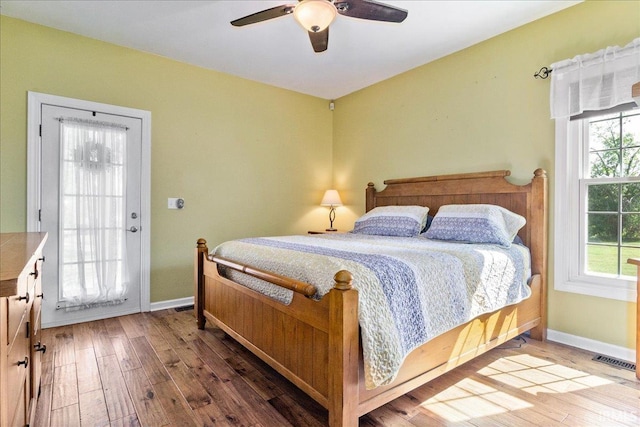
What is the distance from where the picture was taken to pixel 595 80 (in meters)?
2.41

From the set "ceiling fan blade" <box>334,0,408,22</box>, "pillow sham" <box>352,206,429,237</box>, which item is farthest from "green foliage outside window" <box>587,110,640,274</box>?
"ceiling fan blade" <box>334,0,408,22</box>

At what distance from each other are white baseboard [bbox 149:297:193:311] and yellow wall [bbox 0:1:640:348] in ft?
0.25

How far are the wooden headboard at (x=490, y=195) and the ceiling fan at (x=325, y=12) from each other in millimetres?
1645

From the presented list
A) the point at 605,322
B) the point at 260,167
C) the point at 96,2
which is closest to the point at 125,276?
the point at 260,167

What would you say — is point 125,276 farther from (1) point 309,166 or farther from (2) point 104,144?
(1) point 309,166

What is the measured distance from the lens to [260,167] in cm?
421

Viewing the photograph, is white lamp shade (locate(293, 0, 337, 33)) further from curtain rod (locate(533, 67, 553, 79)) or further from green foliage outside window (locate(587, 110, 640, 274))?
green foliage outside window (locate(587, 110, 640, 274))

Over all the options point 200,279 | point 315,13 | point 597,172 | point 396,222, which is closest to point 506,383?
point 396,222

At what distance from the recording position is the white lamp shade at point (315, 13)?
75.0 inches

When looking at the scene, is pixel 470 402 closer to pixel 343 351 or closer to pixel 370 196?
pixel 343 351

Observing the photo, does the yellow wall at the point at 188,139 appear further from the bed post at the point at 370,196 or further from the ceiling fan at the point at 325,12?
the ceiling fan at the point at 325,12

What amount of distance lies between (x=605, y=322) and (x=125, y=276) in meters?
4.04

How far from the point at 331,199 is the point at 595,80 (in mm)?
2833

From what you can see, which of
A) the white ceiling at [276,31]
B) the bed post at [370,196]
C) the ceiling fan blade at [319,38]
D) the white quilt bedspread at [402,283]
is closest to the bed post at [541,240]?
the white quilt bedspread at [402,283]
